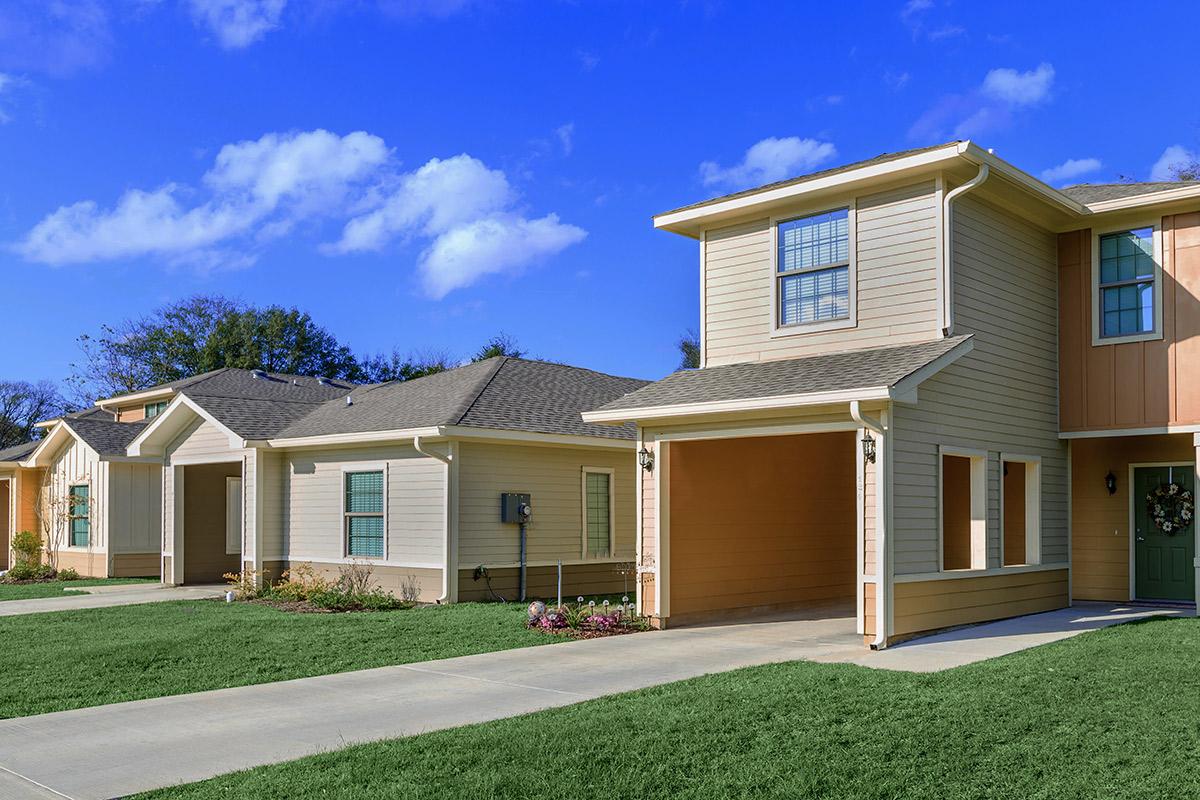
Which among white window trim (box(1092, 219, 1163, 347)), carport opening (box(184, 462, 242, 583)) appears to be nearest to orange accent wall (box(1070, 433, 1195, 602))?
white window trim (box(1092, 219, 1163, 347))

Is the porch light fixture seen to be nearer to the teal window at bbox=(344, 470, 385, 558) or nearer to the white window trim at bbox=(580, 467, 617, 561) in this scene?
the white window trim at bbox=(580, 467, 617, 561)

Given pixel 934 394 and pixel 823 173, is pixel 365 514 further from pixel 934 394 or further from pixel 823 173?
pixel 934 394

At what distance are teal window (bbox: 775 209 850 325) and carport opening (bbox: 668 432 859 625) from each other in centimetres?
208

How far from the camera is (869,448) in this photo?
11.1 meters

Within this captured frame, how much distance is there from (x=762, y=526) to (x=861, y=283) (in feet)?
13.0

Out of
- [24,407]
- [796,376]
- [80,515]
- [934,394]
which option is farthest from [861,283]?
[24,407]

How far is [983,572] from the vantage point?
1255cm

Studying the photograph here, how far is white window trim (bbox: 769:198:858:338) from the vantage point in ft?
42.0

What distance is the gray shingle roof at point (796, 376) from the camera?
11289 mm

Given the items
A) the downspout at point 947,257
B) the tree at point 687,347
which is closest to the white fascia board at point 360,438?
the downspout at point 947,257

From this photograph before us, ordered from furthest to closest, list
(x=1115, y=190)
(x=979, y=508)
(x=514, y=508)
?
(x=514, y=508) < (x=1115, y=190) < (x=979, y=508)

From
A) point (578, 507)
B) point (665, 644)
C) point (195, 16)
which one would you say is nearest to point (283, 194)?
point (195, 16)

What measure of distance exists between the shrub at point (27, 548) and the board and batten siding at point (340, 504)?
9190mm

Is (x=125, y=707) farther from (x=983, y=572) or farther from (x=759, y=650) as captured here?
(x=983, y=572)
